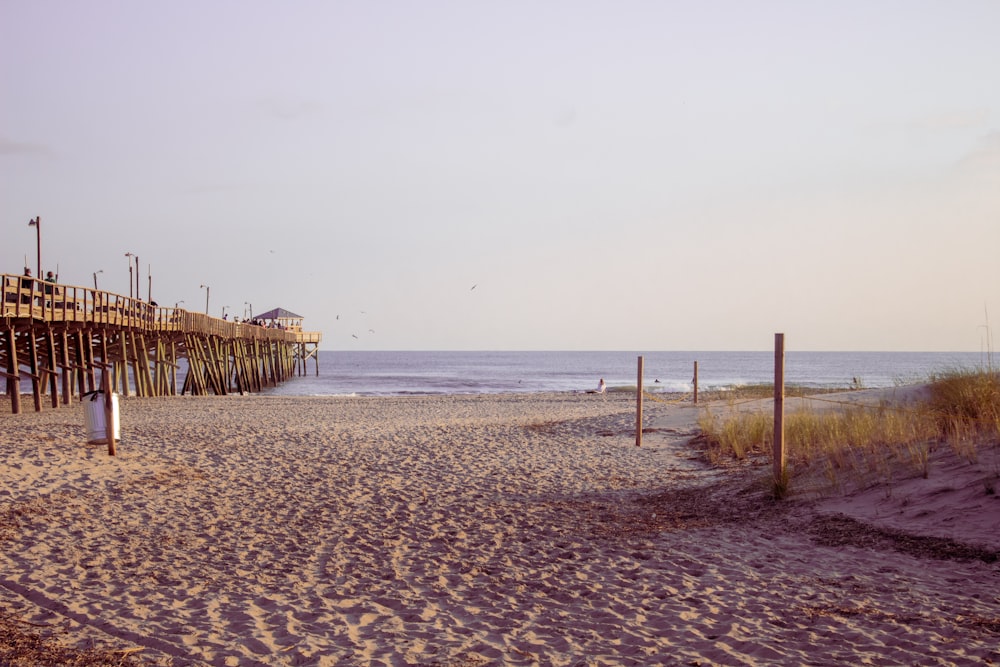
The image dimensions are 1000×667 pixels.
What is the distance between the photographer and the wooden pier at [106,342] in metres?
20.5

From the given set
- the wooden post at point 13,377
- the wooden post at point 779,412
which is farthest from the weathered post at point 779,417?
the wooden post at point 13,377

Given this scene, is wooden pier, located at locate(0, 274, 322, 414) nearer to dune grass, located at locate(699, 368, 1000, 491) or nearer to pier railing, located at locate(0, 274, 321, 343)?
pier railing, located at locate(0, 274, 321, 343)

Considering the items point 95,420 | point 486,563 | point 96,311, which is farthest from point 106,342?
point 486,563

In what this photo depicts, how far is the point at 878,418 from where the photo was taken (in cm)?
1088

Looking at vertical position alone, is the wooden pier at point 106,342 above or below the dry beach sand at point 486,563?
above

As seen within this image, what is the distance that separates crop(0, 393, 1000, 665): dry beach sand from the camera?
15.4 feet

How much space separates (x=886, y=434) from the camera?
31.7 ft

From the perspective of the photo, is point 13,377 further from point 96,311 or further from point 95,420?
point 95,420

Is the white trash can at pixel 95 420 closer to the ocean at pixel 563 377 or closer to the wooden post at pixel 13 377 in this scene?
the wooden post at pixel 13 377

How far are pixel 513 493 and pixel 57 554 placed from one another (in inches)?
188

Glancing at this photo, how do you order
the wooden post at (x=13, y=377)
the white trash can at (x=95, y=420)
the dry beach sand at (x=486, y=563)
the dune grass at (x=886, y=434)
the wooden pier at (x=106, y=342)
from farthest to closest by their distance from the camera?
the wooden pier at (x=106, y=342), the wooden post at (x=13, y=377), the white trash can at (x=95, y=420), the dune grass at (x=886, y=434), the dry beach sand at (x=486, y=563)

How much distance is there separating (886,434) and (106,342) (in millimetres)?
22042

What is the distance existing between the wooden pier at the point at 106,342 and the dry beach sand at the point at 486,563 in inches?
145

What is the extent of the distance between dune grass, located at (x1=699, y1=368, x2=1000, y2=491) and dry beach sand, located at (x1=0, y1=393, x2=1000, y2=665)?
1.67 feet
